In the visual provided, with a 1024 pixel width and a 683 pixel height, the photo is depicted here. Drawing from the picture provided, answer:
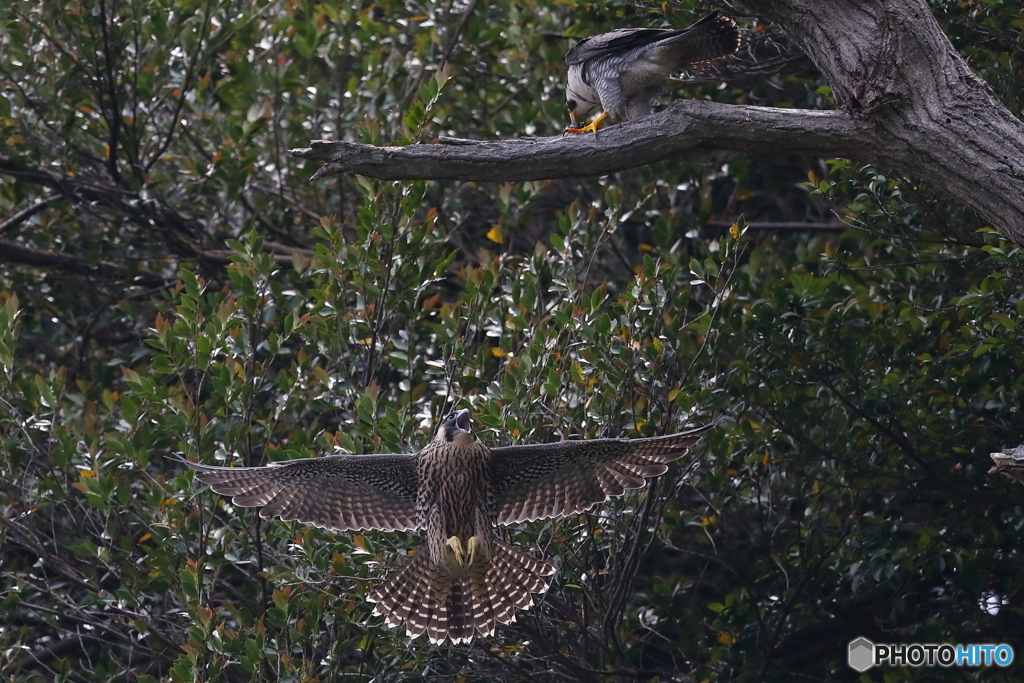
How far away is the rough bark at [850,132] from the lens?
3.35m

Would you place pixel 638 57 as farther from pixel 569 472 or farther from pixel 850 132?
pixel 569 472

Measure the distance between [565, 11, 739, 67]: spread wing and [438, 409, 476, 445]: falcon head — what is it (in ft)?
5.15

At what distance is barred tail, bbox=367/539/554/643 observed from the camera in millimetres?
4266

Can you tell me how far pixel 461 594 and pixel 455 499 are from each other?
0.40 m

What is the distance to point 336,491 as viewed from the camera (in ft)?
15.0

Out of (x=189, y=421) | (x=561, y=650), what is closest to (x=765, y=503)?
(x=561, y=650)

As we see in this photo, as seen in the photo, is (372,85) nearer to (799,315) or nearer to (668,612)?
(799,315)

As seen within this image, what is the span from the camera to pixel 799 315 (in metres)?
4.71

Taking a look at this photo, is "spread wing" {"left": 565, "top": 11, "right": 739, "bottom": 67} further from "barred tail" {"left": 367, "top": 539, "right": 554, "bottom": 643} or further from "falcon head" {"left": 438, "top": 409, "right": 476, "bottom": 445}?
"barred tail" {"left": 367, "top": 539, "right": 554, "bottom": 643}

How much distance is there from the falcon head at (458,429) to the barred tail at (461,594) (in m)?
0.50

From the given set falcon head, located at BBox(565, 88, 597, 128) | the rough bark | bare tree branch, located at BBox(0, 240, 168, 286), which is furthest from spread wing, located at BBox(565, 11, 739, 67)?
bare tree branch, located at BBox(0, 240, 168, 286)

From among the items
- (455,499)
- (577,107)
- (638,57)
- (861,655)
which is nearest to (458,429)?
(455,499)

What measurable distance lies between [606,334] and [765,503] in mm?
1220

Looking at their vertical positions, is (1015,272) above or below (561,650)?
above
